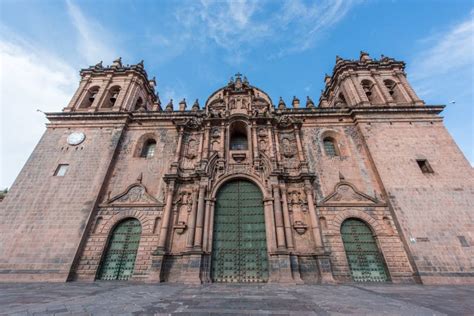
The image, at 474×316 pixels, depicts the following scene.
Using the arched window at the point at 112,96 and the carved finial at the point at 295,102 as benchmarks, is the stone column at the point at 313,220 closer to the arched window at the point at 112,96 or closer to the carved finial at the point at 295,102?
the carved finial at the point at 295,102

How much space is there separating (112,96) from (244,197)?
1560 cm

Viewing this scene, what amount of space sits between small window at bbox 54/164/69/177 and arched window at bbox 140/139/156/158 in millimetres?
4617

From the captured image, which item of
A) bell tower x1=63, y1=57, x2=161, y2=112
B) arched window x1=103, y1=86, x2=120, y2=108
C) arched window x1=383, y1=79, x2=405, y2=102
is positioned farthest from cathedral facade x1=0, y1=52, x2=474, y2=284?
arched window x1=103, y1=86, x2=120, y2=108

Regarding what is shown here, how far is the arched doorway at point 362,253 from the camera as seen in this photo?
33.2 ft

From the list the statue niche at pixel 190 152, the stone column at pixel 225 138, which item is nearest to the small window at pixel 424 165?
the stone column at pixel 225 138

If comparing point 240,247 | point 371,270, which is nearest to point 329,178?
point 371,270

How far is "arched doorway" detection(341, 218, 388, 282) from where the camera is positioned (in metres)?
10.1

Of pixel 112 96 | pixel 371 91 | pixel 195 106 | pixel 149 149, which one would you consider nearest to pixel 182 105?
pixel 195 106

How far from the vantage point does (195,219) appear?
1099 centimetres

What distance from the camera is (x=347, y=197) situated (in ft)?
39.4

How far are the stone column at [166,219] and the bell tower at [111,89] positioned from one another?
8647 millimetres

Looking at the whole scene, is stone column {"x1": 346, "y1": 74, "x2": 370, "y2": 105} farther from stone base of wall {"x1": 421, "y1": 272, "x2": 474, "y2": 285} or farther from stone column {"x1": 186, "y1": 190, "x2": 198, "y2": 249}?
stone column {"x1": 186, "y1": 190, "x2": 198, "y2": 249}

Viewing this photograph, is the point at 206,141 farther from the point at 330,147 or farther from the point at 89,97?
the point at 89,97

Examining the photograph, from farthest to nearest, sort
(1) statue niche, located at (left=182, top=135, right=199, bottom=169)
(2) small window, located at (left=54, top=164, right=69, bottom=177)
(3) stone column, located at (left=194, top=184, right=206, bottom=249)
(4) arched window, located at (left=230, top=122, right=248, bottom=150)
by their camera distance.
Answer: (4) arched window, located at (left=230, top=122, right=248, bottom=150)
(1) statue niche, located at (left=182, top=135, right=199, bottom=169)
(2) small window, located at (left=54, top=164, right=69, bottom=177)
(3) stone column, located at (left=194, top=184, right=206, bottom=249)
